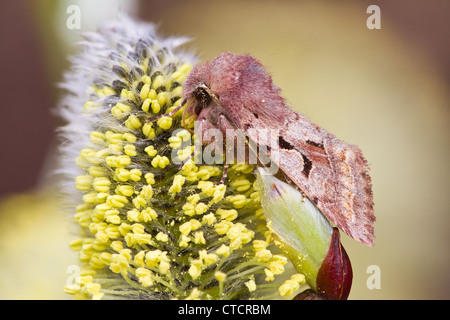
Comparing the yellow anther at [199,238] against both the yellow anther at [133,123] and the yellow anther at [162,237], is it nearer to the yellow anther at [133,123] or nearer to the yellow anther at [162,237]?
the yellow anther at [162,237]

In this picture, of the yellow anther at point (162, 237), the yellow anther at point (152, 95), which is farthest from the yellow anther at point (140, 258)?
the yellow anther at point (152, 95)

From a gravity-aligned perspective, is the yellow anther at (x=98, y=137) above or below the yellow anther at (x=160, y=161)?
above

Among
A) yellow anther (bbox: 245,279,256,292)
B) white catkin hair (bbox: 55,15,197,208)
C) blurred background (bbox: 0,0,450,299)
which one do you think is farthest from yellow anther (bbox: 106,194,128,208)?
blurred background (bbox: 0,0,450,299)

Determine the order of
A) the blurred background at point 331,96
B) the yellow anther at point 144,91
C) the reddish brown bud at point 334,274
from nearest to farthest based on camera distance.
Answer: the reddish brown bud at point 334,274 → the yellow anther at point 144,91 → the blurred background at point 331,96

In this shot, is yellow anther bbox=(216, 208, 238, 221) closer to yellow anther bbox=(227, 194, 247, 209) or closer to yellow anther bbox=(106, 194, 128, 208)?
yellow anther bbox=(227, 194, 247, 209)

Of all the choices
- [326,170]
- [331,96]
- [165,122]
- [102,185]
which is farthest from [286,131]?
[331,96]

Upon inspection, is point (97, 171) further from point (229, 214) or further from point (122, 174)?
point (229, 214)
